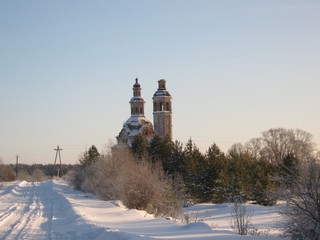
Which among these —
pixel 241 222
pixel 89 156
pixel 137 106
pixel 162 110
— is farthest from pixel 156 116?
pixel 241 222

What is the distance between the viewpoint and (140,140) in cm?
5509

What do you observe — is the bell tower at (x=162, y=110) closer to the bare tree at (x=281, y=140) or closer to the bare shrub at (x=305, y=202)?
the bare tree at (x=281, y=140)

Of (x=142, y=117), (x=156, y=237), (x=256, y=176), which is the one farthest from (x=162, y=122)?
(x=156, y=237)

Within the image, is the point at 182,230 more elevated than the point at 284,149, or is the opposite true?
the point at 284,149

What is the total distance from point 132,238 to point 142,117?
64.3 m

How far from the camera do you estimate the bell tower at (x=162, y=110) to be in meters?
77.6

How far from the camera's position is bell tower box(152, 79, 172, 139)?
255 feet

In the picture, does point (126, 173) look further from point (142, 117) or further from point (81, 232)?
point (142, 117)

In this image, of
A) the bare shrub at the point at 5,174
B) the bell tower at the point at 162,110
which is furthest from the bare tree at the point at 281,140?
the bare shrub at the point at 5,174

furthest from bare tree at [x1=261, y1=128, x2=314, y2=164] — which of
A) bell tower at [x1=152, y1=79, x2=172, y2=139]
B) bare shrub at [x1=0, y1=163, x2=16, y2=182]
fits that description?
bare shrub at [x1=0, y1=163, x2=16, y2=182]

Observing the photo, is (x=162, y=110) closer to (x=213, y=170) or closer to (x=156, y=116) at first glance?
Result: (x=156, y=116)

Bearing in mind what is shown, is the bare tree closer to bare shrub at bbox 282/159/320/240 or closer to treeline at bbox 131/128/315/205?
treeline at bbox 131/128/315/205

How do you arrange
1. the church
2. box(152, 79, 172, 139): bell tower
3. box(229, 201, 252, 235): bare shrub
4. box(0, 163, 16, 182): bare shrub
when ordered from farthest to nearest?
box(0, 163, 16, 182): bare shrub < box(152, 79, 172, 139): bell tower < the church < box(229, 201, 252, 235): bare shrub

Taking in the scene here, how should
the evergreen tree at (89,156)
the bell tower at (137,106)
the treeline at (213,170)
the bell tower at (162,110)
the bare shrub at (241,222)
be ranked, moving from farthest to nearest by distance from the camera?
1. the bell tower at (137,106)
2. the bell tower at (162,110)
3. the evergreen tree at (89,156)
4. the treeline at (213,170)
5. the bare shrub at (241,222)
